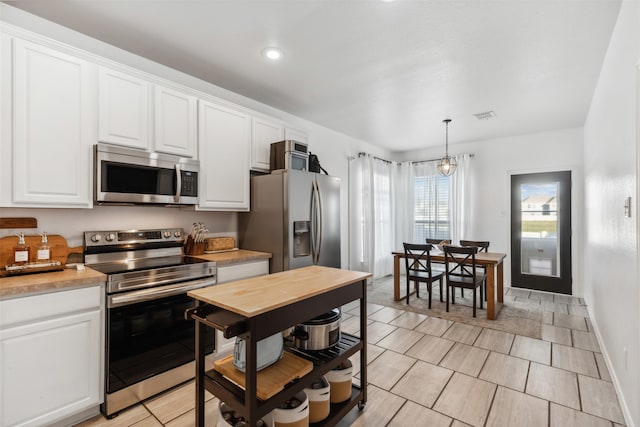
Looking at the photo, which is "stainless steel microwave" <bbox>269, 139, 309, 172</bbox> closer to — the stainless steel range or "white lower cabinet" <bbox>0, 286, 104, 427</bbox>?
the stainless steel range

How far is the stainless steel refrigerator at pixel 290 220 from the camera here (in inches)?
120

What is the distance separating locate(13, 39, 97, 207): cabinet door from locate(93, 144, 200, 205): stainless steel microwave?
3.4 inches

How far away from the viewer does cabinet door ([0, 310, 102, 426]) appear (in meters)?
1.62

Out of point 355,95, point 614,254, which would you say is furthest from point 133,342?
point 614,254

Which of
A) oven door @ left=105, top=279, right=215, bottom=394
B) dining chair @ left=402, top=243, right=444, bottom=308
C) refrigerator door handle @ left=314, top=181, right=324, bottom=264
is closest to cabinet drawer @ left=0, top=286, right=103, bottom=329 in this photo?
oven door @ left=105, top=279, right=215, bottom=394

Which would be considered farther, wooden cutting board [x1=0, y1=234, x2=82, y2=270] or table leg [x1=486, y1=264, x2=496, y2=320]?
table leg [x1=486, y1=264, x2=496, y2=320]

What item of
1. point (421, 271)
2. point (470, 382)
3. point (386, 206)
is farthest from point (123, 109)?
point (386, 206)

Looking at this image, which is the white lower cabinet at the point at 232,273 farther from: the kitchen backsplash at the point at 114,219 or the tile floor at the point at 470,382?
the kitchen backsplash at the point at 114,219

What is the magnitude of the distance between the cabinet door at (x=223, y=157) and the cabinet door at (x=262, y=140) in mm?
84

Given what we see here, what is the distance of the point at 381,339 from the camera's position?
3.18 metres

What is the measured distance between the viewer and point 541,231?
505 cm

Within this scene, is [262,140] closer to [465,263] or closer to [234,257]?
[234,257]

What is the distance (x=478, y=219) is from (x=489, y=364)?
353cm

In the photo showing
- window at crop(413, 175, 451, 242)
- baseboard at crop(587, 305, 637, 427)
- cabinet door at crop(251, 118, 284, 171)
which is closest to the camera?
baseboard at crop(587, 305, 637, 427)
